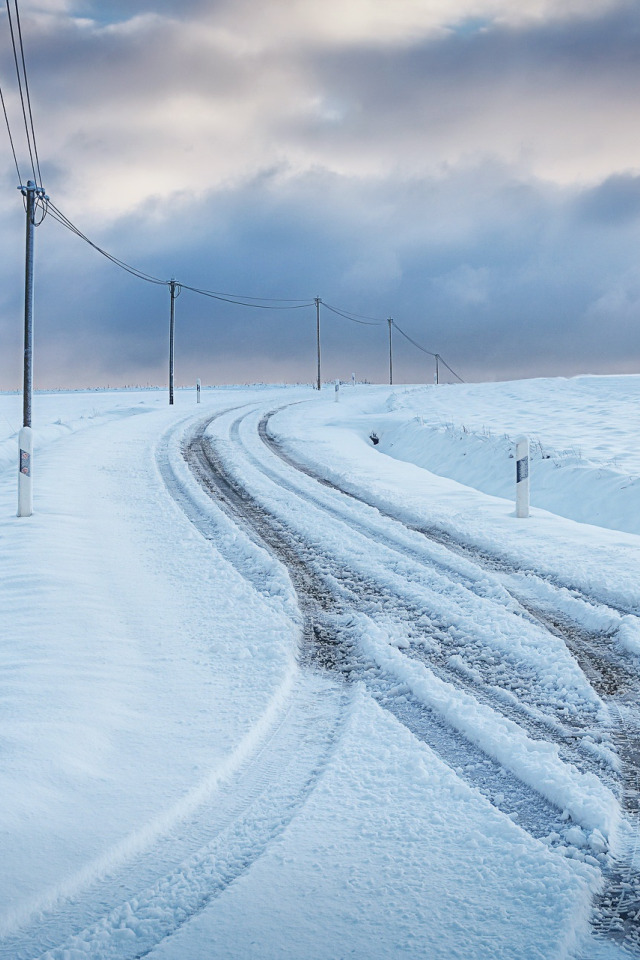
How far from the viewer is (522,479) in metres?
8.98

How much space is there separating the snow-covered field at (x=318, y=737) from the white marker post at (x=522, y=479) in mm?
399

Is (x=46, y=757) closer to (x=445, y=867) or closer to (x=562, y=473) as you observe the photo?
(x=445, y=867)

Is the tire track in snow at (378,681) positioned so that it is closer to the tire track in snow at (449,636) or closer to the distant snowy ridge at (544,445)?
the tire track in snow at (449,636)

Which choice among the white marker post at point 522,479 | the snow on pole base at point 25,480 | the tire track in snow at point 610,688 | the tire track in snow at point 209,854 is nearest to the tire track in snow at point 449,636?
the tire track in snow at point 610,688

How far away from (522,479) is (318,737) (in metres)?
6.18

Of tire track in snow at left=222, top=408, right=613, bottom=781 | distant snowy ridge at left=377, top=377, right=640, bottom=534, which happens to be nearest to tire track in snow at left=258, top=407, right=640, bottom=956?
tire track in snow at left=222, top=408, right=613, bottom=781

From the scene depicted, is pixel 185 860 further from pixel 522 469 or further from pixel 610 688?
pixel 522 469

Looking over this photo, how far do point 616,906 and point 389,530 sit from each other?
5.82 metres

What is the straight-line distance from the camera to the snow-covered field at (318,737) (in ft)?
7.45

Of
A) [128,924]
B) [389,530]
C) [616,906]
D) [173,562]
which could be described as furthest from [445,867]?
[389,530]

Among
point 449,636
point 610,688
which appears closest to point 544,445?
point 449,636

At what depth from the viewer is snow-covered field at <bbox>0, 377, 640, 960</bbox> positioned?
227cm

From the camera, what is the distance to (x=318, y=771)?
10.5 feet

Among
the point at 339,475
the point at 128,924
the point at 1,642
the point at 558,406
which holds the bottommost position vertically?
the point at 128,924
